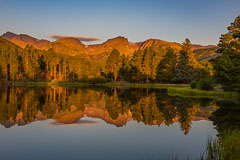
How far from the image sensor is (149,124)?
675 inches

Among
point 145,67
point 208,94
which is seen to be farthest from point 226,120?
point 145,67

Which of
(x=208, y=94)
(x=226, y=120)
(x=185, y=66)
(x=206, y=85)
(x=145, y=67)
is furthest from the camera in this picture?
(x=145, y=67)

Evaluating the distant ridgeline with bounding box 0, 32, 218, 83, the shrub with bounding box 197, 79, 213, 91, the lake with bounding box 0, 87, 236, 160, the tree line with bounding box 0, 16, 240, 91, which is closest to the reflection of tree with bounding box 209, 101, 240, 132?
the lake with bounding box 0, 87, 236, 160

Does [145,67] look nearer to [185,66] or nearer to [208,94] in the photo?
[185,66]

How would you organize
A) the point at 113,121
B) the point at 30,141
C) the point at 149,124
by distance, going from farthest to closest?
1. the point at 113,121
2. the point at 149,124
3. the point at 30,141

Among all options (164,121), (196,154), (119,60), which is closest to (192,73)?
(119,60)

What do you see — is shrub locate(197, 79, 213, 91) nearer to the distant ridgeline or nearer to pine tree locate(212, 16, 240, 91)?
pine tree locate(212, 16, 240, 91)

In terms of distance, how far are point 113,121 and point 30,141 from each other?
8.02m

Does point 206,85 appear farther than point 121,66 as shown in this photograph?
No

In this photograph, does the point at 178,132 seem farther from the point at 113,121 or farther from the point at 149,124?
the point at 113,121

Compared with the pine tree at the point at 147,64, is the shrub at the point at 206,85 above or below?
below

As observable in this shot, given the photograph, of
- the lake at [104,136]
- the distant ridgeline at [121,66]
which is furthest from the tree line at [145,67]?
the lake at [104,136]

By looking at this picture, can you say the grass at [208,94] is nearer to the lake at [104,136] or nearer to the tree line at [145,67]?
the tree line at [145,67]

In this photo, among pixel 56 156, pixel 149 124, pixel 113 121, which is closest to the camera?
pixel 56 156
